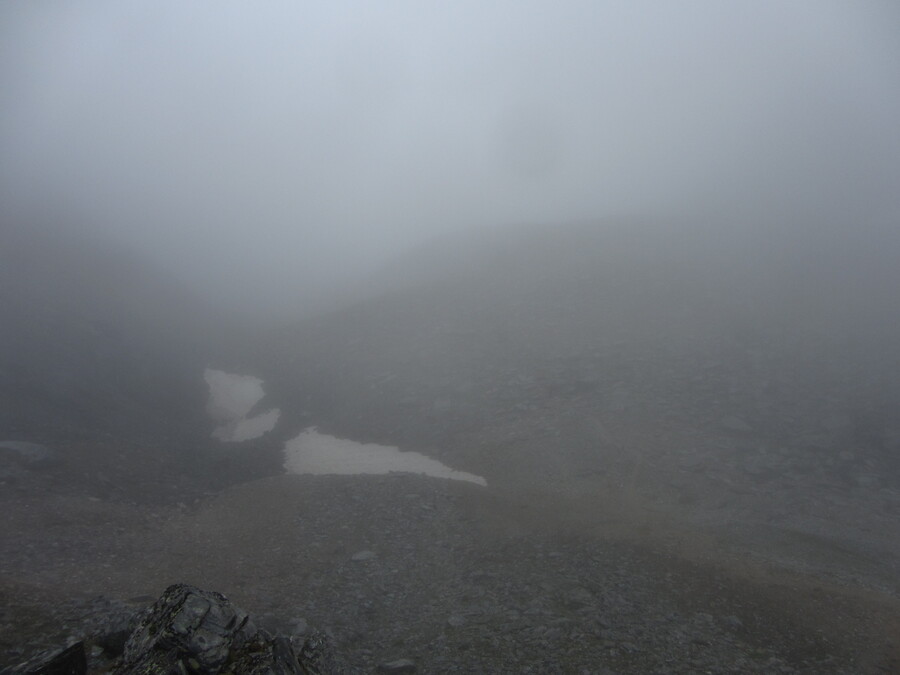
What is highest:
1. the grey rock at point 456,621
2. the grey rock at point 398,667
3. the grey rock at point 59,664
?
the grey rock at point 59,664

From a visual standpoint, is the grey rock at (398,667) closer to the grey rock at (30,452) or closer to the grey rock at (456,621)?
the grey rock at (456,621)

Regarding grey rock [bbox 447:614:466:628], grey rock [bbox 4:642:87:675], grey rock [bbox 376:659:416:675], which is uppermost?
grey rock [bbox 4:642:87:675]

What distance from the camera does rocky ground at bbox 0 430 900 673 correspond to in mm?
13836

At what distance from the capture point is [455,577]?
1788cm

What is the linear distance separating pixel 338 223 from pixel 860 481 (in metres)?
96.0

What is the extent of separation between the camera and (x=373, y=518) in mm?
22188

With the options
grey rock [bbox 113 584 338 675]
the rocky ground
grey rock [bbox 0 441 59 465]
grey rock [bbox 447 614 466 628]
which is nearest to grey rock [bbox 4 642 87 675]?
grey rock [bbox 113 584 338 675]

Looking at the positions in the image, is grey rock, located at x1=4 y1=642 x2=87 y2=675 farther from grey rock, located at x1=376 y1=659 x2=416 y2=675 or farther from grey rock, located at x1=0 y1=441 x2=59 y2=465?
grey rock, located at x1=0 y1=441 x2=59 y2=465

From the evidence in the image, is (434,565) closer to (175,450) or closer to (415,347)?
(175,450)

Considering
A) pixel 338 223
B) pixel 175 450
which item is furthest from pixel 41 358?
pixel 338 223

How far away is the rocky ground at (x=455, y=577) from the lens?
545 inches

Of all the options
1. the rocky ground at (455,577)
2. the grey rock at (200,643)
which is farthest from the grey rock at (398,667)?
the grey rock at (200,643)

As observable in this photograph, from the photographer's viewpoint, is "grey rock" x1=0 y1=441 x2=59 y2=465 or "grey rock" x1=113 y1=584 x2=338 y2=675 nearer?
"grey rock" x1=113 y1=584 x2=338 y2=675

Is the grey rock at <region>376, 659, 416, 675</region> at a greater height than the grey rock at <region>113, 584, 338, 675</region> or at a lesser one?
lesser
